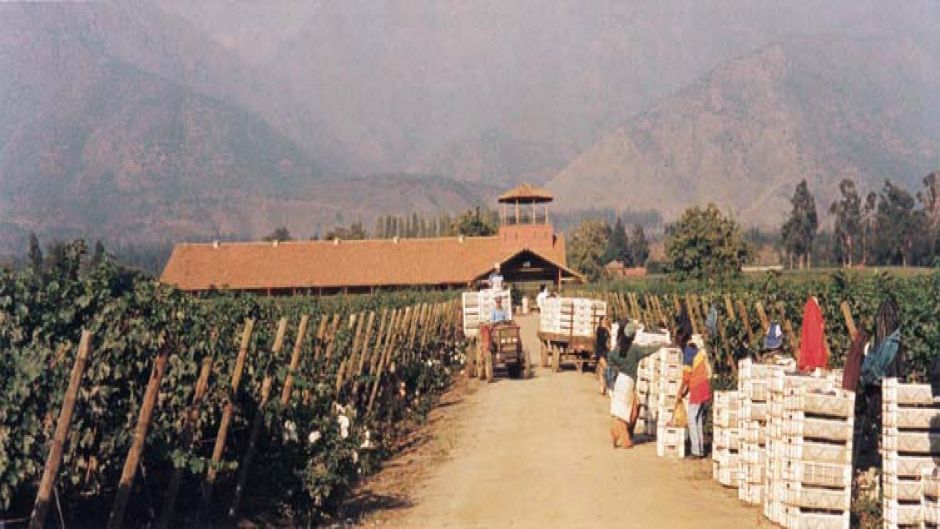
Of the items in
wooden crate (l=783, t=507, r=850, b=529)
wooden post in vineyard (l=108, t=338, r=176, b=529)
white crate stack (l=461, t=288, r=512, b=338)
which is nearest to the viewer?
wooden post in vineyard (l=108, t=338, r=176, b=529)

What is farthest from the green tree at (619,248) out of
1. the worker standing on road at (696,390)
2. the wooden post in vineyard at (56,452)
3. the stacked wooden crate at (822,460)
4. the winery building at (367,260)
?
the wooden post in vineyard at (56,452)

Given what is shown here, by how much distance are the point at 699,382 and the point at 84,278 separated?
8502 mm

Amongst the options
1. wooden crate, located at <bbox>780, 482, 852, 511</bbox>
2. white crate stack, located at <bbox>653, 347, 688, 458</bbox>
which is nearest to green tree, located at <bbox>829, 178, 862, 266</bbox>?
white crate stack, located at <bbox>653, 347, 688, 458</bbox>

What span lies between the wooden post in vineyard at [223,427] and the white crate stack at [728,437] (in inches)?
227

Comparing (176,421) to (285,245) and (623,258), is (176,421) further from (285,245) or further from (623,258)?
(623,258)

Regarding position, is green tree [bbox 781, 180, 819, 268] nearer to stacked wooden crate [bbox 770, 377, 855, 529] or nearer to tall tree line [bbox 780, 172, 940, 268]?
tall tree line [bbox 780, 172, 940, 268]

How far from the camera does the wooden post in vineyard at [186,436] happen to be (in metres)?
9.92

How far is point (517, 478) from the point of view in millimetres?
14148

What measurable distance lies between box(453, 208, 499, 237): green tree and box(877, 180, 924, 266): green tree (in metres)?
44.3

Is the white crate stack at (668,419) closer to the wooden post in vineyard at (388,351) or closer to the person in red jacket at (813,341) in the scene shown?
the person in red jacket at (813,341)

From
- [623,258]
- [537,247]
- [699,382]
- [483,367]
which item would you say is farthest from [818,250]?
[699,382]

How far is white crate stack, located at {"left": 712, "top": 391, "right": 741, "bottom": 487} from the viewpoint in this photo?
43.6ft

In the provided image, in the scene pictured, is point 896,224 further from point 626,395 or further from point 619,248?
point 626,395

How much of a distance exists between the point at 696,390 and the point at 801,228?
126 meters
